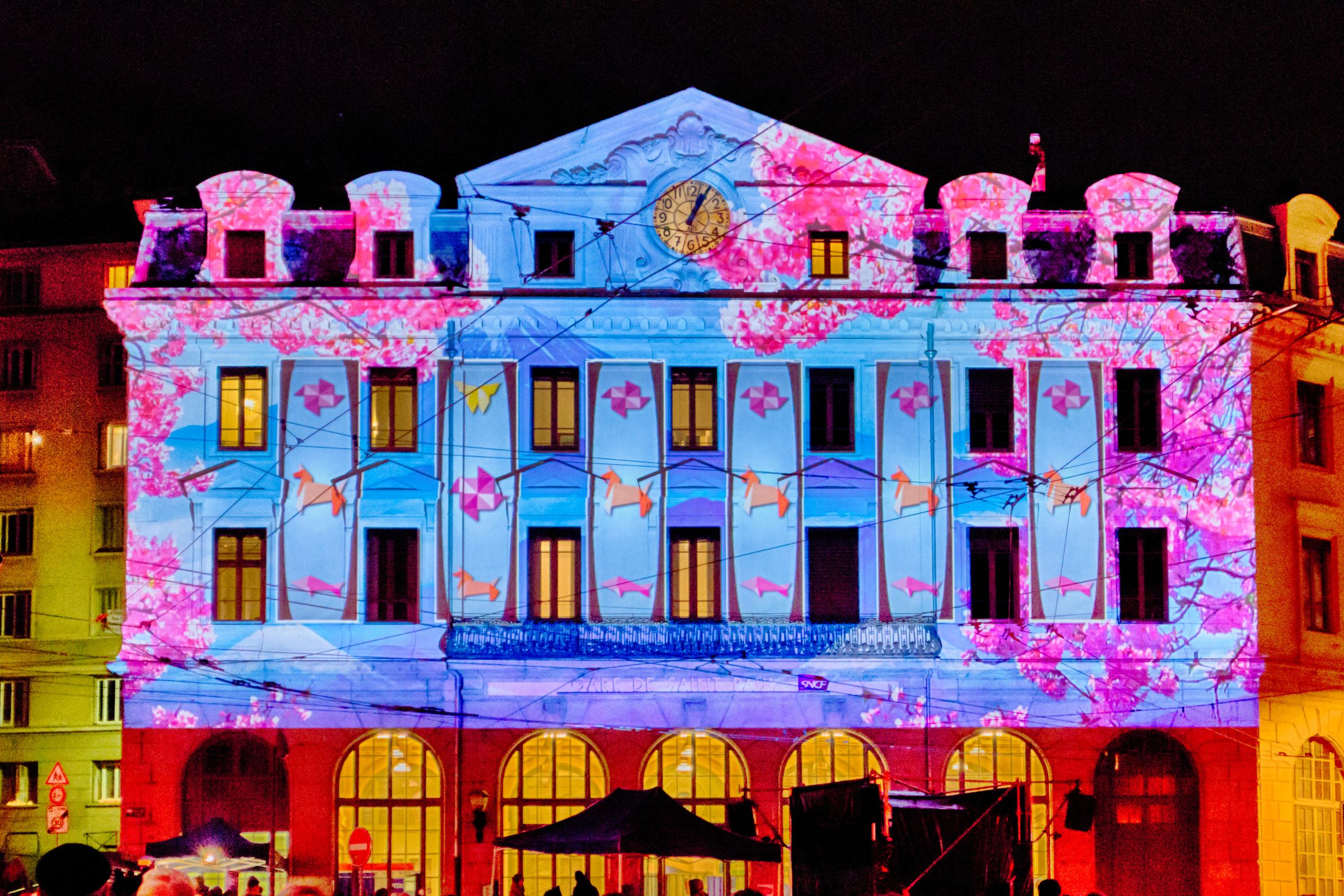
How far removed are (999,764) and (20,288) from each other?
1085 inches

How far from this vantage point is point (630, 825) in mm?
25922

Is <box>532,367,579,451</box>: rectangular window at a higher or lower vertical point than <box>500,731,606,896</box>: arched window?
higher

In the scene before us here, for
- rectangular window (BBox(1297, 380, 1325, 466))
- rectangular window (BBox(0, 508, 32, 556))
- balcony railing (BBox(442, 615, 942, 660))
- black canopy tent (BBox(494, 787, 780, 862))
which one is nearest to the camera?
black canopy tent (BBox(494, 787, 780, 862))

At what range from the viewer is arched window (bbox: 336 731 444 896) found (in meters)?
37.3

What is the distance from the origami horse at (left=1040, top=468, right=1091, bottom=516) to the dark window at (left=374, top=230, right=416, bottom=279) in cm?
1378

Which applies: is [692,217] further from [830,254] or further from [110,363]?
[110,363]

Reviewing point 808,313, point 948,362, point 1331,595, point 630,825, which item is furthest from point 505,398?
point 1331,595

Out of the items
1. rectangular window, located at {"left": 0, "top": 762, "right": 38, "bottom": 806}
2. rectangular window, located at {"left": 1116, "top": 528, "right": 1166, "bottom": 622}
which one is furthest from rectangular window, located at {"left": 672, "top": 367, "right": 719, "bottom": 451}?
rectangular window, located at {"left": 0, "top": 762, "right": 38, "bottom": 806}

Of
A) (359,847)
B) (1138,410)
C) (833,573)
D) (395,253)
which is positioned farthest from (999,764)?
(395,253)

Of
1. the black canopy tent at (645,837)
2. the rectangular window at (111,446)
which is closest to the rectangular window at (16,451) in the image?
the rectangular window at (111,446)

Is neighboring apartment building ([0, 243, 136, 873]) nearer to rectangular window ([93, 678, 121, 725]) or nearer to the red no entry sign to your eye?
rectangular window ([93, 678, 121, 725])

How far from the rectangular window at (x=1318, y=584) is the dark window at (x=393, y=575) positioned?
734 inches

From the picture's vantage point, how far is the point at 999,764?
3822cm

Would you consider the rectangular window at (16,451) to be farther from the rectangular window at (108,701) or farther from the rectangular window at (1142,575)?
the rectangular window at (1142,575)
